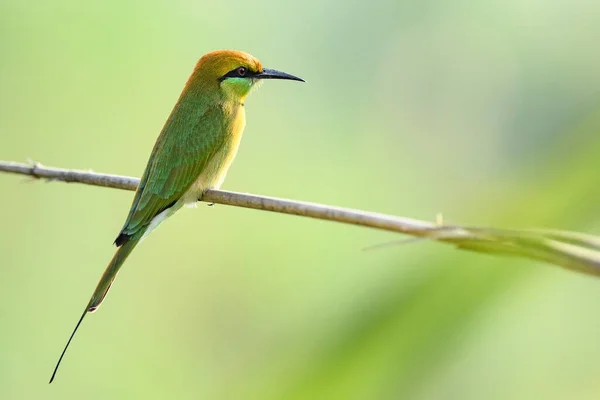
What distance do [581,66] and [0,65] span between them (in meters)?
3.82

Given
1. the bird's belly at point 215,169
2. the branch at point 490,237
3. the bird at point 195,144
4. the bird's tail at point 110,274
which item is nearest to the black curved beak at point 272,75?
the bird at point 195,144

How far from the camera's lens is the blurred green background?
11.9ft

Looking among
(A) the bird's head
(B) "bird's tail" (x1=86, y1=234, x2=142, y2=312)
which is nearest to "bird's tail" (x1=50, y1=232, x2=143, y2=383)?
(B) "bird's tail" (x1=86, y1=234, x2=142, y2=312)

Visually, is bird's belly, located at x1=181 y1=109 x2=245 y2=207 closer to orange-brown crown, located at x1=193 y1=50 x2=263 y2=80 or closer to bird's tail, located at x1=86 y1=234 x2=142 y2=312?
orange-brown crown, located at x1=193 y1=50 x2=263 y2=80

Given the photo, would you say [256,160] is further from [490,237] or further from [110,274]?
[490,237]

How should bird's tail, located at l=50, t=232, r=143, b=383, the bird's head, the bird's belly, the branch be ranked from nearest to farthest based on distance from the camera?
the branch, bird's tail, located at l=50, t=232, r=143, b=383, the bird's belly, the bird's head

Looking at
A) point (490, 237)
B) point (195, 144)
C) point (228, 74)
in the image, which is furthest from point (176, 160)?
point (490, 237)

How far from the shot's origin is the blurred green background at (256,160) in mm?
3625

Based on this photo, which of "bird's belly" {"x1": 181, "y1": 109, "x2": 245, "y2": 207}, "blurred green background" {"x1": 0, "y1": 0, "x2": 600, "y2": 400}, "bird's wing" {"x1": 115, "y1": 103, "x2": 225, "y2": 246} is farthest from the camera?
"blurred green background" {"x1": 0, "y1": 0, "x2": 600, "y2": 400}

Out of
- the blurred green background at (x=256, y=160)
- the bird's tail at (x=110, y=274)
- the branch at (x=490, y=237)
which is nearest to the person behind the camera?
the branch at (x=490, y=237)

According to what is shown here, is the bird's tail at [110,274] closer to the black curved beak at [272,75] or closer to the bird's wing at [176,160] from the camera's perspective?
the bird's wing at [176,160]

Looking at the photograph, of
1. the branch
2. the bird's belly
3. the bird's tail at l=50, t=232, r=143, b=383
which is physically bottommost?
the bird's tail at l=50, t=232, r=143, b=383

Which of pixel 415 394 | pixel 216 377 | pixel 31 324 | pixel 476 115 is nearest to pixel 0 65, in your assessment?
pixel 31 324

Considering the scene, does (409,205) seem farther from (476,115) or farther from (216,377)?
(216,377)
